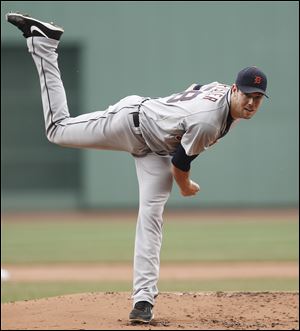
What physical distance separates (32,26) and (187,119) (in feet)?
3.36

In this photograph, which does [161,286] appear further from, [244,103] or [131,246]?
[131,246]

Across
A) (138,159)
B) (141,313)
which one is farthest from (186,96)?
(141,313)

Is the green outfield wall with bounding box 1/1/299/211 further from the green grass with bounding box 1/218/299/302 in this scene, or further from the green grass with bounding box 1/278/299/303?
the green grass with bounding box 1/278/299/303

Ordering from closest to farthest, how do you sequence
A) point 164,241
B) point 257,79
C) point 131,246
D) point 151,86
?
point 257,79 → point 131,246 → point 164,241 → point 151,86

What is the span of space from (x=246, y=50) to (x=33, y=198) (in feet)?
17.1

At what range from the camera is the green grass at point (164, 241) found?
31.5 ft

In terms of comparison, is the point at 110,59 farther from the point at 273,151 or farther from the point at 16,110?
the point at 273,151

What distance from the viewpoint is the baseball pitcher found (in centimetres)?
366

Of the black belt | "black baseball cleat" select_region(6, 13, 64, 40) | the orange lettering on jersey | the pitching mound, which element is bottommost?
the pitching mound

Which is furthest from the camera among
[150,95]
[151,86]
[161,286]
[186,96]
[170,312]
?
[151,86]

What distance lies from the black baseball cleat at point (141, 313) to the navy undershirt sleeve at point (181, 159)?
70 centimetres

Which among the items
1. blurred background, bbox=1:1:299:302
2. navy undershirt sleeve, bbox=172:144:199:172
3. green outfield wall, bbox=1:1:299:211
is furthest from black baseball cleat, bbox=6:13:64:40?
green outfield wall, bbox=1:1:299:211

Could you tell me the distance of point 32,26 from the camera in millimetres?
4117

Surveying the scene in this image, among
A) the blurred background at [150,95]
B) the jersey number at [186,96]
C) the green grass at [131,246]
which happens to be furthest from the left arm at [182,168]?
the blurred background at [150,95]
